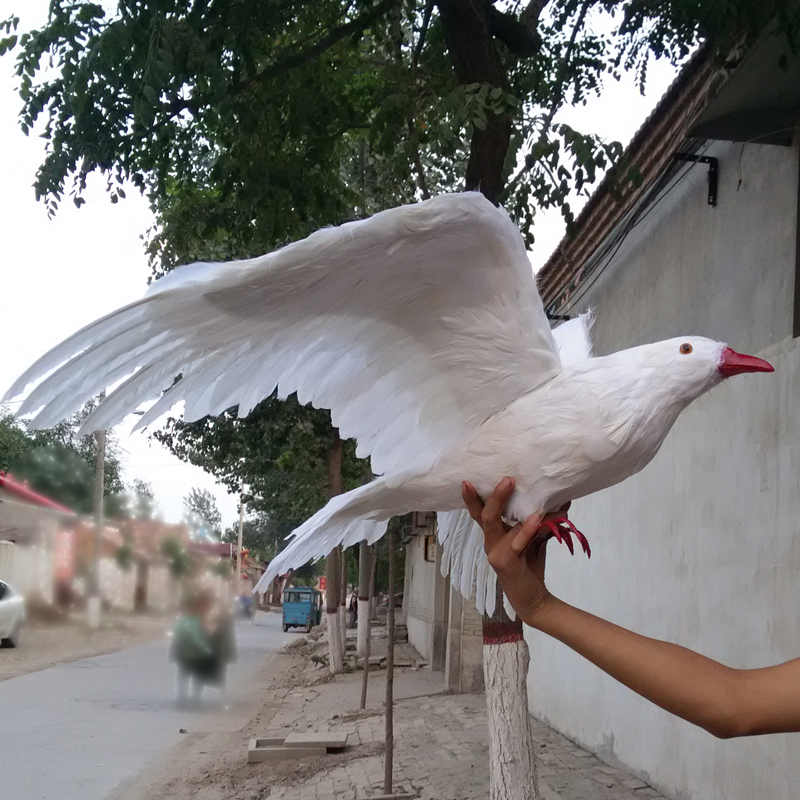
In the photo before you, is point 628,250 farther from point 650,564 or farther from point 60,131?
point 60,131

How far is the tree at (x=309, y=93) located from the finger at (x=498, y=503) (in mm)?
1956

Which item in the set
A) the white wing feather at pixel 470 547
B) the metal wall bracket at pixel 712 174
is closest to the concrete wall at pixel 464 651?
the metal wall bracket at pixel 712 174

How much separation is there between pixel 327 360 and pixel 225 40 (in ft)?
7.67

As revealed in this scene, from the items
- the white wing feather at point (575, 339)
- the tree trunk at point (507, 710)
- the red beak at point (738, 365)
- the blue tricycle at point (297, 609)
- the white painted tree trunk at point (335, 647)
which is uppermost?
the white wing feather at point (575, 339)

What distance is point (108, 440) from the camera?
11.8 metres

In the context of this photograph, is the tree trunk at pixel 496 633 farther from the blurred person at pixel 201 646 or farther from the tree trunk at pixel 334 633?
the tree trunk at pixel 334 633

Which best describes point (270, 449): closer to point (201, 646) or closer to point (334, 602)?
point (334, 602)

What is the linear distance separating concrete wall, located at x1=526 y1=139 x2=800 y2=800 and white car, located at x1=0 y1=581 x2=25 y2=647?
9.45m

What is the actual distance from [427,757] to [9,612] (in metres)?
9.01

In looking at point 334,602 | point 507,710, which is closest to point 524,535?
point 507,710

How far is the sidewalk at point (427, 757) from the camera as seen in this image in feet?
18.6

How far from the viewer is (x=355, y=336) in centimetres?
243

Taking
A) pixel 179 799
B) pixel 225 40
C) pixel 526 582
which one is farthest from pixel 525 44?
pixel 179 799

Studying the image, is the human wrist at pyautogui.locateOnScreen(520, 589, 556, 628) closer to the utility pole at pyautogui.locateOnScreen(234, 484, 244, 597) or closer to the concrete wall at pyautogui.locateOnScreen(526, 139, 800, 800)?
the concrete wall at pyautogui.locateOnScreen(526, 139, 800, 800)
